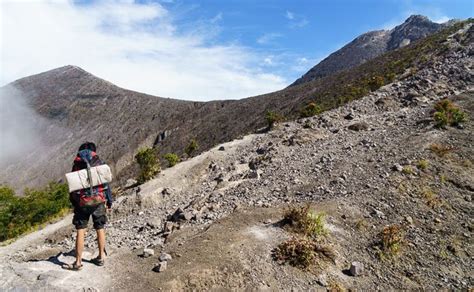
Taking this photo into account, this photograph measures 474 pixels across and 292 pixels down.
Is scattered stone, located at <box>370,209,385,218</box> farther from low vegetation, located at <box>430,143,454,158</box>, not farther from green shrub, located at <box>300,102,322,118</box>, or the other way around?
green shrub, located at <box>300,102,322,118</box>

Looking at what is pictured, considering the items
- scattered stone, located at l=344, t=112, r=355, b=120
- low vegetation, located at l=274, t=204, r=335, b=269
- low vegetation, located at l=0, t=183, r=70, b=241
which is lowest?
low vegetation, located at l=0, t=183, r=70, b=241

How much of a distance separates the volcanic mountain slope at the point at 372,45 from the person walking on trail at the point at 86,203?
331 feet

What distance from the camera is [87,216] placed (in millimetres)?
7914

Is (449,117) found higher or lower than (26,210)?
higher

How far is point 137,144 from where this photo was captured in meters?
86.1

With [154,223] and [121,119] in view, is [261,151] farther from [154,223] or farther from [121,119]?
[121,119]

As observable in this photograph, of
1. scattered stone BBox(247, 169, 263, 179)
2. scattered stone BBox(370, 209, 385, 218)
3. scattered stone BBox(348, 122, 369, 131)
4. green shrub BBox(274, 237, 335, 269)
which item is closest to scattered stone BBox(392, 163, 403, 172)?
scattered stone BBox(370, 209, 385, 218)

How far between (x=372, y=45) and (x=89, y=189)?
4847 inches

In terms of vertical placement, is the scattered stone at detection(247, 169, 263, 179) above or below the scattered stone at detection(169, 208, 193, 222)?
above

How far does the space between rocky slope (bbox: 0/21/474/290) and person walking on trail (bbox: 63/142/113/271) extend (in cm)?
56

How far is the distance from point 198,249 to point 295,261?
2096 mm

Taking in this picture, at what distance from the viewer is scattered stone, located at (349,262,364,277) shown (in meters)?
8.57

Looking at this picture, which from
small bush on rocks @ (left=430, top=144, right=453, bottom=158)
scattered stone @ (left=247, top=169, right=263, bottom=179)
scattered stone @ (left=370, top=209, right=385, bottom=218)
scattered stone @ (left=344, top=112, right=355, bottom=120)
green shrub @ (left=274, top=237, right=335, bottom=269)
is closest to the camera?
green shrub @ (left=274, top=237, right=335, bottom=269)

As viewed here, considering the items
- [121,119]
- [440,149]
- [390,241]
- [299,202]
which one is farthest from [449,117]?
[121,119]
